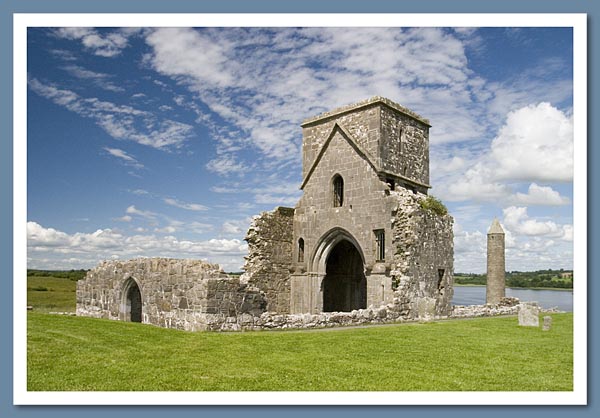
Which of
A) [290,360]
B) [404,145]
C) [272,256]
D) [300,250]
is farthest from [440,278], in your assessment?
[290,360]

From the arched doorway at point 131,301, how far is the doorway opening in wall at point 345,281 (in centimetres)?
889

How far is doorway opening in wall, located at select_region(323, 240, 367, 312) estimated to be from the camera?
86.9ft

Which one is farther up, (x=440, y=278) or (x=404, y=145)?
(x=404, y=145)

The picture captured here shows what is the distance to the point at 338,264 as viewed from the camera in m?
26.8

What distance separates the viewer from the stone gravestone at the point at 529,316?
17.5m

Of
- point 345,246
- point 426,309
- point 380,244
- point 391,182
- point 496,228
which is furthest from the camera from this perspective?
point 496,228

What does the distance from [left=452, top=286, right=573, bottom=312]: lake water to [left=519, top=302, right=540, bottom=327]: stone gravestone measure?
31cm

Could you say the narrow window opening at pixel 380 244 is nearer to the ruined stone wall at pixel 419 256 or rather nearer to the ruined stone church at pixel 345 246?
the ruined stone church at pixel 345 246

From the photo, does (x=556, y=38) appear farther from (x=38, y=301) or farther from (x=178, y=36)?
(x=38, y=301)

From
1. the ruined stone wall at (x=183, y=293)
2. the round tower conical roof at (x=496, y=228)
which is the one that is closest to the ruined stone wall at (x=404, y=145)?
the round tower conical roof at (x=496, y=228)

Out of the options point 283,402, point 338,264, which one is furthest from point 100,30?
point 338,264

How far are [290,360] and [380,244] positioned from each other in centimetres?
1058

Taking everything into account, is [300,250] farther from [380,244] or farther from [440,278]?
[440,278]

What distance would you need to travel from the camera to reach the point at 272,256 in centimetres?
2341
